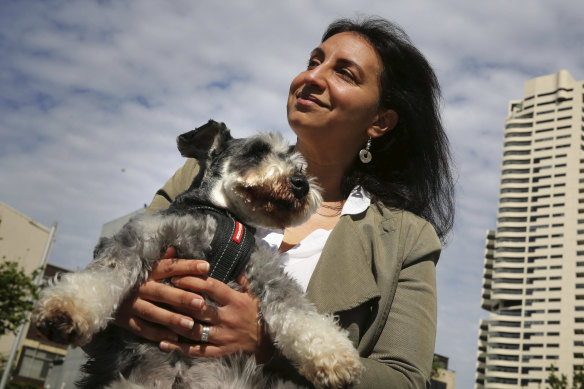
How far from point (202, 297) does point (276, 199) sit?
3.11 feet

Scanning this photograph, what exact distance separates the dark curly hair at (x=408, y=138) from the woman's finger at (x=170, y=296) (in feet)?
7.53

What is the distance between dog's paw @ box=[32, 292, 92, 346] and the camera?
252 cm

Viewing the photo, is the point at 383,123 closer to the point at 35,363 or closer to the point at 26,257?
the point at 26,257

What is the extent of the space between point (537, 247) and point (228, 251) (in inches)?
6443

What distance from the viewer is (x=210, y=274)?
10.3ft

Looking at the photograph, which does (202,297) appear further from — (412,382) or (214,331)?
(412,382)

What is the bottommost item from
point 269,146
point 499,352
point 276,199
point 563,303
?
point 276,199

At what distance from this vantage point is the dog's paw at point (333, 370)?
277 centimetres

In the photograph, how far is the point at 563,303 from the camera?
447 ft

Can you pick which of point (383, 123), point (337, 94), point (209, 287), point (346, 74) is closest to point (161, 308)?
point (209, 287)

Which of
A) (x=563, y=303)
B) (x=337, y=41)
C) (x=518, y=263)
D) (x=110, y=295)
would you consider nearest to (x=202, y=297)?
(x=110, y=295)

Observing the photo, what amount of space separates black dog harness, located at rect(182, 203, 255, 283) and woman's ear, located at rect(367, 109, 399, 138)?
2144mm

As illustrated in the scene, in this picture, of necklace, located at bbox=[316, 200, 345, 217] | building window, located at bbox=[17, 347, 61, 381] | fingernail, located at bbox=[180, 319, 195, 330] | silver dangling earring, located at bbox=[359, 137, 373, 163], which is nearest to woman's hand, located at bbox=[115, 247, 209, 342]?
fingernail, located at bbox=[180, 319, 195, 330]

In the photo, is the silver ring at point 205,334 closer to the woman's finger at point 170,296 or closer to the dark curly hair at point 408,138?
the woman's finger at point 170,296
